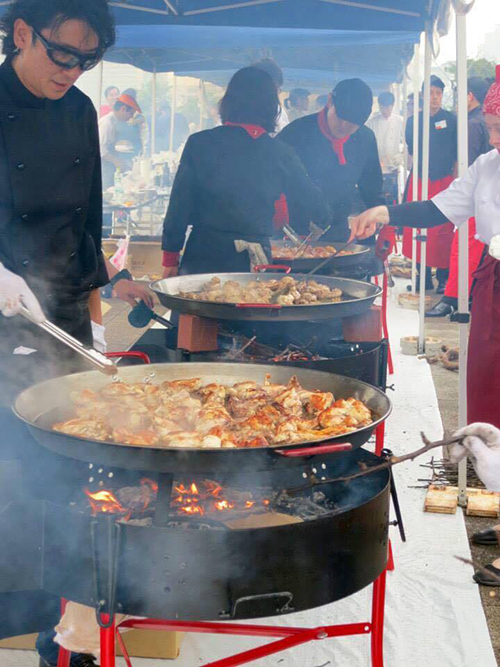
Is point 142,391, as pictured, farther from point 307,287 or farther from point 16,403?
point 307,287

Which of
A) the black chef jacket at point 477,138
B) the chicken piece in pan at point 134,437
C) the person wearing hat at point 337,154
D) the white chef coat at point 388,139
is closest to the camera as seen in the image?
the chicken piece in pan at point 134,437

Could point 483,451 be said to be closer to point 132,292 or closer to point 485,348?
point 132,292

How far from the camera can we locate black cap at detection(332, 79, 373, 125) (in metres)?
6.10

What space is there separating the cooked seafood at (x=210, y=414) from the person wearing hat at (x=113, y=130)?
9619 mm

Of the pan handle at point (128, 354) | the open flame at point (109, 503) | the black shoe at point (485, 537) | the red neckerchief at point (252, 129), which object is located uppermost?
the red neckerchief at point (252, 129)

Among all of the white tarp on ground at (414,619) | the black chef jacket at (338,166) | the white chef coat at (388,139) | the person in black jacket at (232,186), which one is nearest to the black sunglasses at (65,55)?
the person in black jacket at (232,186)

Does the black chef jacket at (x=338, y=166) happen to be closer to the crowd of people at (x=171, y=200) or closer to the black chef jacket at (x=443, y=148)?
the crowd of people at (x=171, y=200)

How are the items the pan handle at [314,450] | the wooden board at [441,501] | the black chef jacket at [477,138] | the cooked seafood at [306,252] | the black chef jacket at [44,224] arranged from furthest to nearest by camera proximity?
the black chef jacket at [477,138] → the cooked seafood at [306,252] → the wooden board at [441,501] → the black chef jacket at [44,224] → the pan handle at [314,450]

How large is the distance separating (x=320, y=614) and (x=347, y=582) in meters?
1.36

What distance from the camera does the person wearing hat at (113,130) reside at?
40.2ft

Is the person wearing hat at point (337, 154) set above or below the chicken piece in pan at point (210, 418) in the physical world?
above

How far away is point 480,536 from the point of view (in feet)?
13.4

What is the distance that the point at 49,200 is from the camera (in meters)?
2.95

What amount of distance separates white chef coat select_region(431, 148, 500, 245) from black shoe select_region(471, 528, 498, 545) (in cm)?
151
